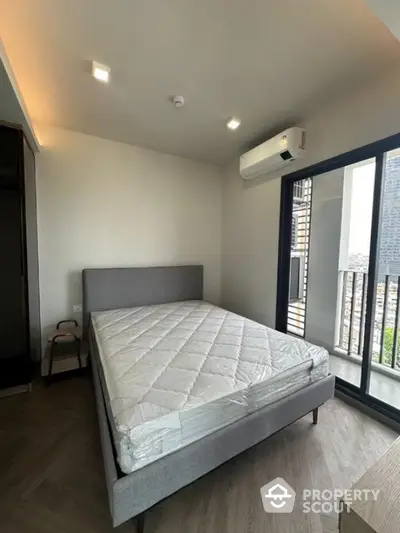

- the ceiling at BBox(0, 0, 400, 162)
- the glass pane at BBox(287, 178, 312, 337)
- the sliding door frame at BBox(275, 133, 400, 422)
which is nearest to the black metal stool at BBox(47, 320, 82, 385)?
the ceiling at BBox(0, 0, 400, 162)

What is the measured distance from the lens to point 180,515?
1345 millimetres

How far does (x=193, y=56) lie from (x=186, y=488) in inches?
114

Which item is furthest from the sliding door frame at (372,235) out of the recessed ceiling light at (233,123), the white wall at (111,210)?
the white wall at (111,210)

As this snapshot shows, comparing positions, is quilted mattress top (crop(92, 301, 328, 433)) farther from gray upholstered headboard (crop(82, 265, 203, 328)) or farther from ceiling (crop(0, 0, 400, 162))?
ceiling (crop(0, 0, 400, 162))

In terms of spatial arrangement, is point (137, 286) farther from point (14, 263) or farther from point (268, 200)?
point (268, 200)

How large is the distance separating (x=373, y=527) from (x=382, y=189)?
7.62ft

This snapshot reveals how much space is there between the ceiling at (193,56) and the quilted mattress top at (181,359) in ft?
7.18

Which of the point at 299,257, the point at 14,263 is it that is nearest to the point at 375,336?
the point at 299,257

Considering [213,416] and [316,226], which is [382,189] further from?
[213,416]

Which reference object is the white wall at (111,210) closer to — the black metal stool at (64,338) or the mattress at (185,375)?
the black metal stool at (64,338)

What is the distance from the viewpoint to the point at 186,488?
4.96 ft

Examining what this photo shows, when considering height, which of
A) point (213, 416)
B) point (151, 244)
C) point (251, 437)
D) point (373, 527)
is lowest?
point (251, 437)

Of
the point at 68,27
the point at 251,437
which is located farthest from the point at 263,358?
the point at 68,27

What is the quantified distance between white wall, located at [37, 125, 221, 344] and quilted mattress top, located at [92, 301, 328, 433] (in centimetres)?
80
